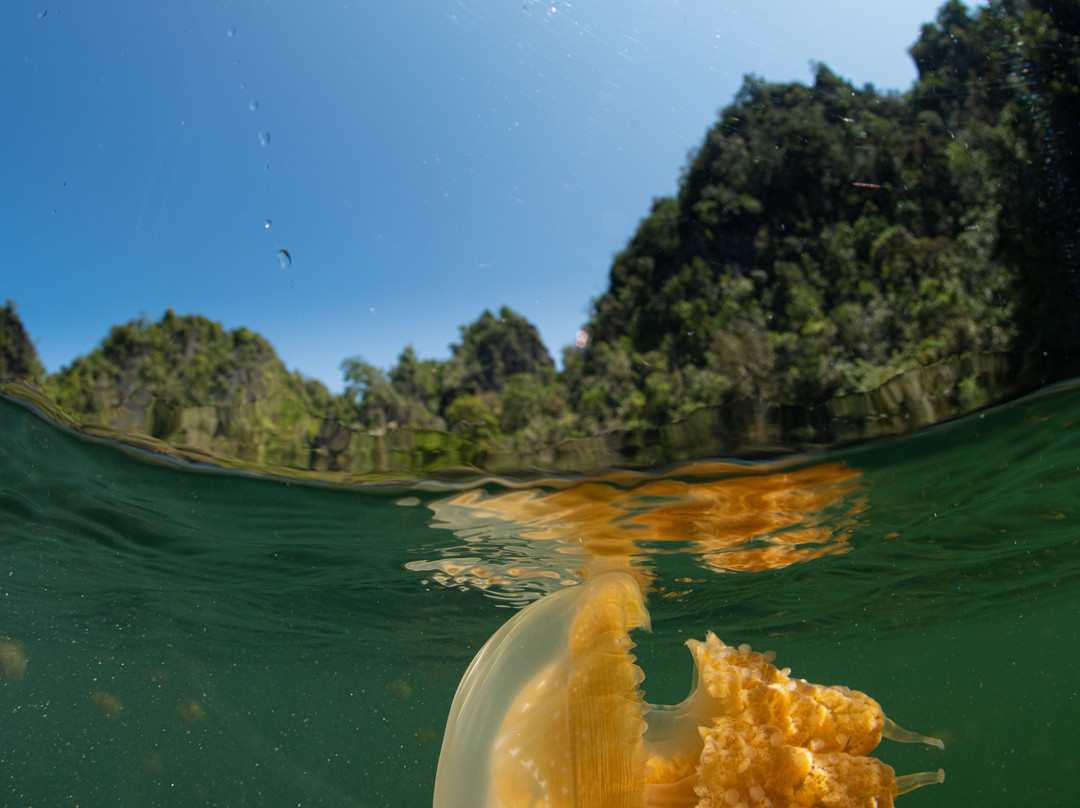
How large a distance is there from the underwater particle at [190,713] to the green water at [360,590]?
0.37 feet

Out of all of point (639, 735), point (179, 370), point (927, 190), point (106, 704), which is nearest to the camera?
point (639, 735)

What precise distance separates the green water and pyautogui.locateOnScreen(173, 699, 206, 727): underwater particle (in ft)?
0.37

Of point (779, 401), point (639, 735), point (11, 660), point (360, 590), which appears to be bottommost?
point (11, 660)

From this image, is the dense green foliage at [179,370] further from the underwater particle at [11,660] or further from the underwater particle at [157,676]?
the underwater particle at [157,676]

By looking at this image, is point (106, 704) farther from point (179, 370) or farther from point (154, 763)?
point (179, 370)

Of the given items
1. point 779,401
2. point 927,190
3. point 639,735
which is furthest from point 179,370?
point 927,190

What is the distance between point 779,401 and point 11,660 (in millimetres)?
19316

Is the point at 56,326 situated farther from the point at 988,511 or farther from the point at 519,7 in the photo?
the point at 988,511

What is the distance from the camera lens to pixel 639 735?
9.84ft

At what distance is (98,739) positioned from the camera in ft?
77.6

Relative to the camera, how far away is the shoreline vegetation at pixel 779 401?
14.2 ft

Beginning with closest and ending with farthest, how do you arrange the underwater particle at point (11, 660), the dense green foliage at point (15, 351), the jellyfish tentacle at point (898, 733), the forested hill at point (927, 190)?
the jellyfish tentacle at point (898, 733)
the forested hill at point (927, 190)
the dense green foliage at point (15, 351)
the underwater particle at point (11, 660)

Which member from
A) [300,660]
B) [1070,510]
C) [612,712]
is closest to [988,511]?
[1070,510]

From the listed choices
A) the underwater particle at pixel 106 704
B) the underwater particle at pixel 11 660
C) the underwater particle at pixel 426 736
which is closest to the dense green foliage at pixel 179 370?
the underwater particle at pixel 11 660
